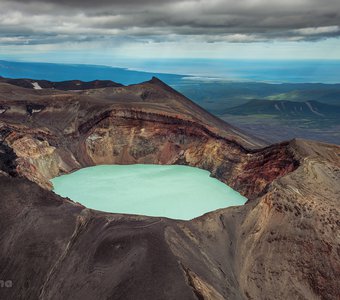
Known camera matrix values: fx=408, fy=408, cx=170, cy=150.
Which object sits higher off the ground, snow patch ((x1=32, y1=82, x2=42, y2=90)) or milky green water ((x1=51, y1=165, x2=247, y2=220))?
milky green water ((x1=51, y1=165, x2=247, y2=220))

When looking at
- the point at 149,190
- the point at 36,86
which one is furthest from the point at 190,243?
the point at 36,86

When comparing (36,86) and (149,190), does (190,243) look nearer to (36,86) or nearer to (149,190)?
(149,190)

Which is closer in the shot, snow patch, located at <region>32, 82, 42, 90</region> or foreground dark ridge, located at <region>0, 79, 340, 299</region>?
foreground dark ridge, located at <region>0, 79, 340, 299</region>

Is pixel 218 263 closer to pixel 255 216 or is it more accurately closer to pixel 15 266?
pixel 255 216

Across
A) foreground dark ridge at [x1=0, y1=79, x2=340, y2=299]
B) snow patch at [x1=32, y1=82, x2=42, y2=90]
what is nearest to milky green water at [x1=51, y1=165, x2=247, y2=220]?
foreground dark ridge at [x1=0, y1=79, x2=340, y2=299]

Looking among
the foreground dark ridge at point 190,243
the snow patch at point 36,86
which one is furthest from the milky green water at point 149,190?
the snow patch at point 36,86

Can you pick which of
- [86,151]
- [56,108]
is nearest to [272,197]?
[86,151]

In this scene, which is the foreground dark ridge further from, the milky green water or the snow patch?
the snow patch

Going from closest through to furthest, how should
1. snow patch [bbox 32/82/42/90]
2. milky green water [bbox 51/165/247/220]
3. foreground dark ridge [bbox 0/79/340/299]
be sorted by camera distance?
foreground dark ridge [bbox 0/79/340/299] < milky green water [bbox 51/165/247/220] < snow patch [bbox 32/82/42/90]

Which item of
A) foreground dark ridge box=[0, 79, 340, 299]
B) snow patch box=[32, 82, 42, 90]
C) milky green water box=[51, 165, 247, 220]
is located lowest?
snow patch box=[32, 82, 42, 90]
